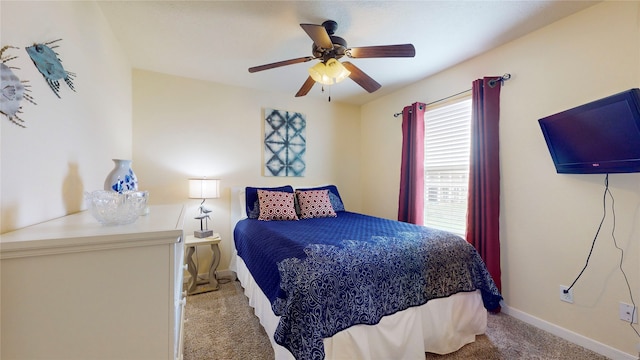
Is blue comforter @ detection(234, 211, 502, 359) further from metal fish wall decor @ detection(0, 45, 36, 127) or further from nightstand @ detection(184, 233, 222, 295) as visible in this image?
metal fish wall decor @ detection(0, 45, 36, 127)

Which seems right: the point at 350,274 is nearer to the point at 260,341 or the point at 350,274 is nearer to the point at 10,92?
the point at 260,341

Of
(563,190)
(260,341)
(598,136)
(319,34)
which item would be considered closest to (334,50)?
(319,34)

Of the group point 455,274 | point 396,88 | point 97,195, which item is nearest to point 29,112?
point 97,195

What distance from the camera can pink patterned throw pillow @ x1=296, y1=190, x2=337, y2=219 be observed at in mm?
2906

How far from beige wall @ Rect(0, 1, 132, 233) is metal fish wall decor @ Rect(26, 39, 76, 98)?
0.03 meters

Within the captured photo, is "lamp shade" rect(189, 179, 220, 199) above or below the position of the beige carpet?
above

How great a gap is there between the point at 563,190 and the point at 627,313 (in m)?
0.86

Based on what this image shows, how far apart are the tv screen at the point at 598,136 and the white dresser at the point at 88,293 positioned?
240 centimetres

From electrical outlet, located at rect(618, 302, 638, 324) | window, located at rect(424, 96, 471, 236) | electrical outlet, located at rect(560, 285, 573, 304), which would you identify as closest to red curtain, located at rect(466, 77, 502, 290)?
window, located at rect(424, 96, 471, 236)

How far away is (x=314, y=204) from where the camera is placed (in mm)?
2963

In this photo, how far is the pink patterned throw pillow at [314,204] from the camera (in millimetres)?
2906

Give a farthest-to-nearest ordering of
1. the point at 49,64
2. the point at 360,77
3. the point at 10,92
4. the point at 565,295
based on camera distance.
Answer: the point at 360,77, the point at 565,295, the point at 49,64, the point at 10,92

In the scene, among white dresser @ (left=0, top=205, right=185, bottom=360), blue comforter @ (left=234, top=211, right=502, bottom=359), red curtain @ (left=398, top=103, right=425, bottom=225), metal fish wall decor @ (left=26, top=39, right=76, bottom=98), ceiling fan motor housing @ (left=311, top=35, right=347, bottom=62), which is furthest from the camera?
red curtain @ (left=398, top=103, right=425, bottom=225)

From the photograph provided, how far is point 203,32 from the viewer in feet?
6.90
